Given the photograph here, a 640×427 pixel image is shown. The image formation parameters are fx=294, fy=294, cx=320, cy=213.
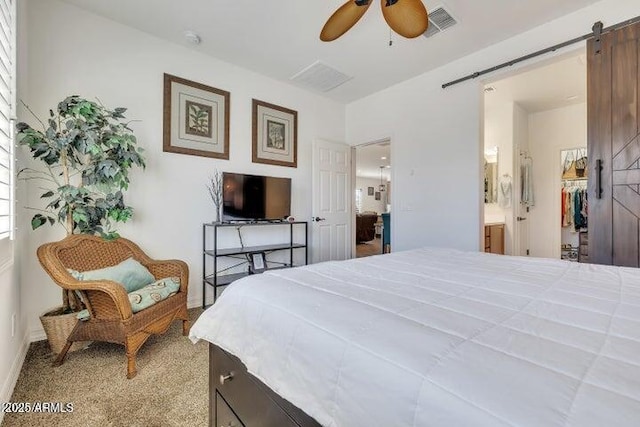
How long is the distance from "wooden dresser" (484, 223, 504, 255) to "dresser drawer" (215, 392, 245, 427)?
13.7 ft

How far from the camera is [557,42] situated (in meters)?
2.72

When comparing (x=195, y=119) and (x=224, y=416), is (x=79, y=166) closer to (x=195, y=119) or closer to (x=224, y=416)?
(x=195, y=119)

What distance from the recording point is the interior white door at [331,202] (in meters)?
4.26

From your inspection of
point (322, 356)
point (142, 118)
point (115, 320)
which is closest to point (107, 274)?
point (115, 320)

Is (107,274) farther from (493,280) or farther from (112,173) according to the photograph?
(493,280)

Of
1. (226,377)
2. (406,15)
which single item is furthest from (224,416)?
(406,15)

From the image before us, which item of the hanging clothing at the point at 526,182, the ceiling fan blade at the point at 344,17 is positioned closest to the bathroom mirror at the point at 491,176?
the hanging clothing at the point at 526,182

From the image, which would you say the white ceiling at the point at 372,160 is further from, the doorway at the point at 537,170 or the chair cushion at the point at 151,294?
the chair cushion at the point at 151,294

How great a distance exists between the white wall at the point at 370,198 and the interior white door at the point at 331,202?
308 inches

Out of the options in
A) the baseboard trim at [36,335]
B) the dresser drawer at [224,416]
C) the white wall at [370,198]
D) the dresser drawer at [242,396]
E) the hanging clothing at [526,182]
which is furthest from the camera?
the white wall at [370,198]

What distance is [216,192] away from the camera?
3424mm

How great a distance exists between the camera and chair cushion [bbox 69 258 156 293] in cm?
206

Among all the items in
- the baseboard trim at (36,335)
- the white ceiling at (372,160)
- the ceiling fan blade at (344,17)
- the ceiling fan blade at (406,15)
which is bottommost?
the baseboard trim at (36,335)

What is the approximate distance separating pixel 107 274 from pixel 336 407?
2.15m
